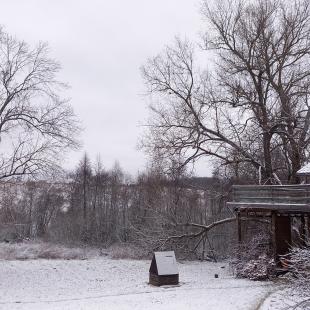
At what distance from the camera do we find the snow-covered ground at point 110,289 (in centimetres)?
1720

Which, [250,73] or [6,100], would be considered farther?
[250,73]

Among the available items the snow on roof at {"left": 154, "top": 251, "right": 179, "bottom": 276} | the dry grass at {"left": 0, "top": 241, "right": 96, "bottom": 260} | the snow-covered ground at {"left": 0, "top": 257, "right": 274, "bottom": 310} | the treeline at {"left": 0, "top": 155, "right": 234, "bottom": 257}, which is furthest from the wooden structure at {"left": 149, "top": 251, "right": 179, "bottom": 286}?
the dry grass at {"left": 0, "top": 241, "right": 96, "bottom": 260}

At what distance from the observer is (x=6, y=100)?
28625 mm

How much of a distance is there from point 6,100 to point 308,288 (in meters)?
22.1

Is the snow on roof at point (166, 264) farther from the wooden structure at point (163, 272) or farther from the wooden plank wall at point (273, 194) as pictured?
the wooden plank wall at point (273, 194)

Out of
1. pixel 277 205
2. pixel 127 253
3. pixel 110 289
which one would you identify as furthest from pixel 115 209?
pixel 277 205

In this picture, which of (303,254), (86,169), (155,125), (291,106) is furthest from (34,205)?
(303,254)

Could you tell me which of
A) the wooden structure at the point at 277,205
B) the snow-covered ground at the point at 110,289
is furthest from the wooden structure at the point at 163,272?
the wooden structure at the point at 277,205

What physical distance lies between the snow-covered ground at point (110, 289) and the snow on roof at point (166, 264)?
0.80 metres

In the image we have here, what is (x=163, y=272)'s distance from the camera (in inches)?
906

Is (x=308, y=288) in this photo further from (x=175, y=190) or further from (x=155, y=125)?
(x=175, y=190)

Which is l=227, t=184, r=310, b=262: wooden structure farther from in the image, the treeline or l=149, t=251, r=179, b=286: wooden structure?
the treeline

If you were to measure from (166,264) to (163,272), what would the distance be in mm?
512

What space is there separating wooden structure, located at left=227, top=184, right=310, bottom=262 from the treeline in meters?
6.80
